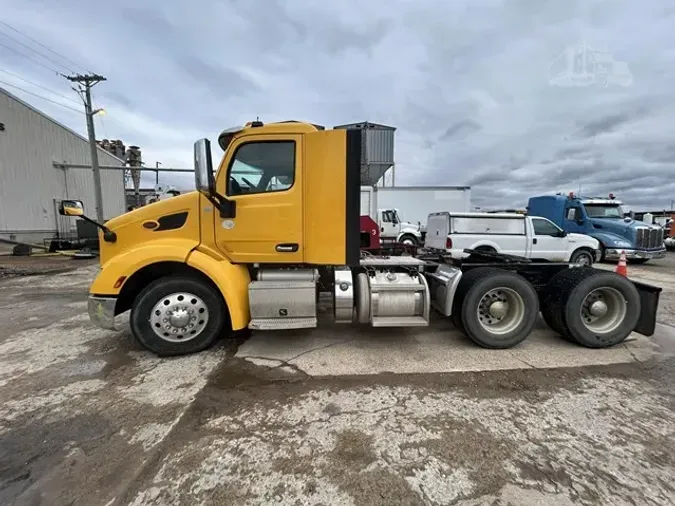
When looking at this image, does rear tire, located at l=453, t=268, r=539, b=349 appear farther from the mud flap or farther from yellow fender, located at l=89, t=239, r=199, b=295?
yellow fender, located at l=89, t=239, r=199, b=295

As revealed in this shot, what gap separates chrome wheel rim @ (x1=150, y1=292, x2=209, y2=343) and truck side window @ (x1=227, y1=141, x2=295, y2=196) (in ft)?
4.38

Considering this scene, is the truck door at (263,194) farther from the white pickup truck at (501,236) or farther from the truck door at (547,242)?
the truck door at (547,242)

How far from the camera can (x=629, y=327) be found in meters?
4.00

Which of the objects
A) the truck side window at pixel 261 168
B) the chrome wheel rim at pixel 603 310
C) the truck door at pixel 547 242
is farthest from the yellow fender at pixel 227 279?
the truck door at pixel 547 242

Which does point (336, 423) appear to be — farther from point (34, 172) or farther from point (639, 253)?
point (34, 172)

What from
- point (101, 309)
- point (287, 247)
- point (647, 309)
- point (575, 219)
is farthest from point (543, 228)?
point (101, 309)

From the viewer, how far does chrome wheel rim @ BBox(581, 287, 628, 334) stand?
4.03 m

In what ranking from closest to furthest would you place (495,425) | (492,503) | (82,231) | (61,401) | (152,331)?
(492,503) < (495,425) < (61,401) < (152,331) < (82,231)

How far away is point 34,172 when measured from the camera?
56.6 ft

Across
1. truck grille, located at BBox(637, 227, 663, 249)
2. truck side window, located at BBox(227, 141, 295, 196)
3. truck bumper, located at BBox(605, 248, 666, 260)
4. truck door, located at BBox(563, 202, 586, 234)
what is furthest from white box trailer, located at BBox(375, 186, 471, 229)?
truck side window, located at BBox(227, 141, 295, 196)

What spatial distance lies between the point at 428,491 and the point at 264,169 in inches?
132

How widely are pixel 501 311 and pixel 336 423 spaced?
8.75 ft

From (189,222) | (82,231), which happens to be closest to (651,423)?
(189,222)

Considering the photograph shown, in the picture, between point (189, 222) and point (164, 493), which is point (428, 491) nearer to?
point (164, 493)
